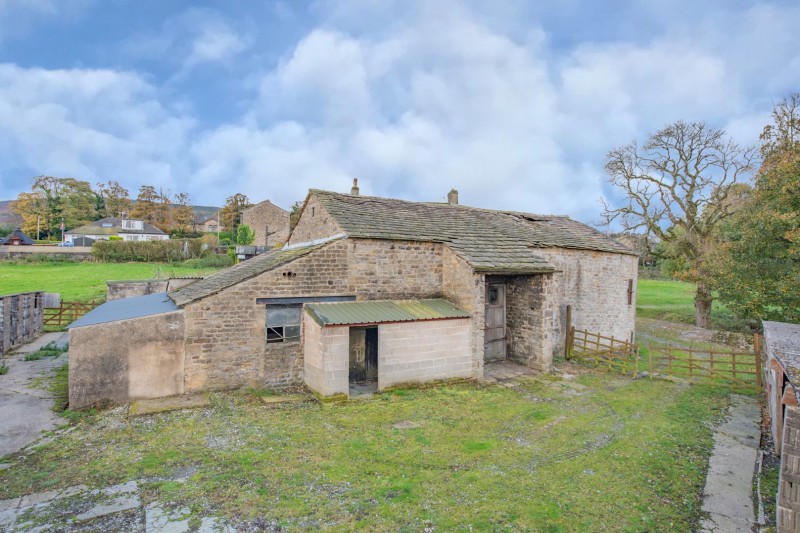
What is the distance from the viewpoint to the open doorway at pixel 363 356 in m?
11.5

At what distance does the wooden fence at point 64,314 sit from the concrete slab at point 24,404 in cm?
637

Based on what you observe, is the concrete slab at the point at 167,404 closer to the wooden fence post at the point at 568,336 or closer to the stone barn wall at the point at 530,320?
the stone barn wall at the point at 530,320

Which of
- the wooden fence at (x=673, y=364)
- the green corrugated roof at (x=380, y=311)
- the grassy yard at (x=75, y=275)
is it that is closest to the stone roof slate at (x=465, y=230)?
the green corrugated roof at (x=380, y=311)

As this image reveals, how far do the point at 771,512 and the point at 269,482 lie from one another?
710cm

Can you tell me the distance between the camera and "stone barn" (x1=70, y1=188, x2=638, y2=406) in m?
9.99

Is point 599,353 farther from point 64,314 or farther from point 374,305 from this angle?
Answer: point 64,314

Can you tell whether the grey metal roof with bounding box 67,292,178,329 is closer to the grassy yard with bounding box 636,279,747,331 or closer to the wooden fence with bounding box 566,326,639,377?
the wooden fence with bounding box 566,326,639,377

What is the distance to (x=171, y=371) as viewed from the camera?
9.55 m

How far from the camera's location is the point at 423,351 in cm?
1103

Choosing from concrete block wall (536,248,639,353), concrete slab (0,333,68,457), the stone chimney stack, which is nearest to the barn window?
concrete slab (0,333,68,457)

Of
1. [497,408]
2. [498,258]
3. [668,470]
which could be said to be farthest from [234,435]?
[498,258]

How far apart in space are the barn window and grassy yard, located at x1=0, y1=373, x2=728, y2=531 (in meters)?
1.73

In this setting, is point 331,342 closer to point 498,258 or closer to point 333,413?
point 333,413

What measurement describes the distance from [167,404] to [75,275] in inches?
1173
